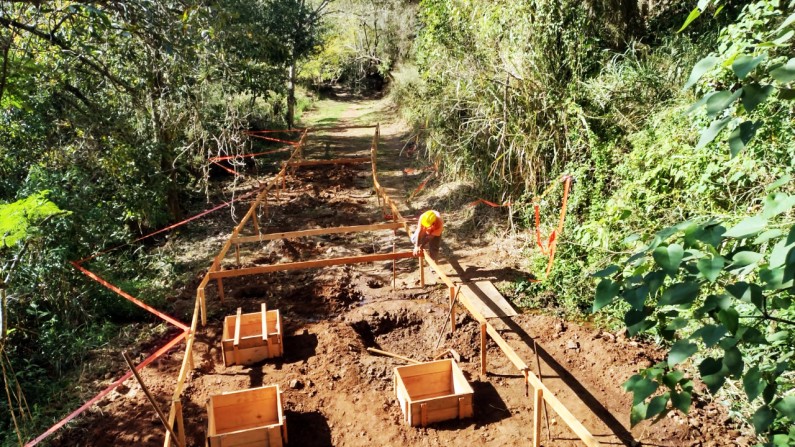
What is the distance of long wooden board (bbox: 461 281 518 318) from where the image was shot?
7.07 meters

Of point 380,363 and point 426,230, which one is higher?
point 426,230

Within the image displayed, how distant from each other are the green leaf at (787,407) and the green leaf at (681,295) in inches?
13.0

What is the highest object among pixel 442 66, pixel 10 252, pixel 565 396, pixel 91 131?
pixel 442 66

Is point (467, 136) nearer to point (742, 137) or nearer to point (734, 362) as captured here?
point (742, 137)

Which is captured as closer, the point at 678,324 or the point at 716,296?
the point at 716,296

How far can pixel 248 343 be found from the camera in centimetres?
618

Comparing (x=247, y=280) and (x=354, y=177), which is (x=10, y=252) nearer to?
→ (x=247, y=280)

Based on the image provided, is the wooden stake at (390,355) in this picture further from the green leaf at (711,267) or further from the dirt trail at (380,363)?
the green leaf at (711,267)

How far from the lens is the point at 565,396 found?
545 centimetres

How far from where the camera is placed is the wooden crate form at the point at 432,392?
5.07m

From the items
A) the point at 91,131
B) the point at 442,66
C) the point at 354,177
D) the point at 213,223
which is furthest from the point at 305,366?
the point at 354,177

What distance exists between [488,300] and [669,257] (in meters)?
6.15

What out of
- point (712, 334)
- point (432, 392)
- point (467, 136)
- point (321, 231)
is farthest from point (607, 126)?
point (712, 334)

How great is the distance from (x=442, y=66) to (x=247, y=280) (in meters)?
5.73
